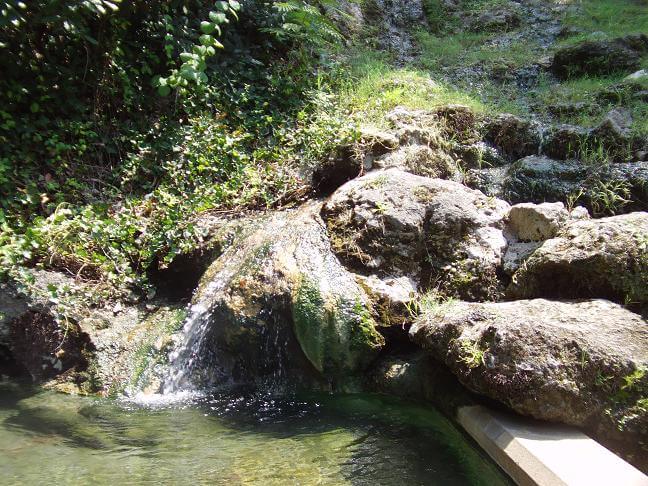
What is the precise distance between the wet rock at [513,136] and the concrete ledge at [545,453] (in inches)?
160

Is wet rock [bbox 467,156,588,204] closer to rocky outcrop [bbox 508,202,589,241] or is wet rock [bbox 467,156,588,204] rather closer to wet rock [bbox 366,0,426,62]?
rocky outcrop [bbox 508,202,589,241]

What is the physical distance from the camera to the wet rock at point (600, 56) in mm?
8234

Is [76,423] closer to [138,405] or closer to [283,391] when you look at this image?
[138,405]

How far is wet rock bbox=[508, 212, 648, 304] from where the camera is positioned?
3.53 meters

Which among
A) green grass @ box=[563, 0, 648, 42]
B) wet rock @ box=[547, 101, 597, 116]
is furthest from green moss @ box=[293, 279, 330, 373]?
green grass @ box=[563, 0, 648, 42]

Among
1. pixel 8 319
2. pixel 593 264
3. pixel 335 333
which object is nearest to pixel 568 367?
pixel 593 264

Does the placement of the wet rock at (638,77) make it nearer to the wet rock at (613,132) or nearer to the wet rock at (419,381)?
the wet rock at (613,132)

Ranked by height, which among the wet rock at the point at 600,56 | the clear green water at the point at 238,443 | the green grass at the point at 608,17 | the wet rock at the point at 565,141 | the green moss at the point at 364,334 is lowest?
the clear green water at the point at 238,443

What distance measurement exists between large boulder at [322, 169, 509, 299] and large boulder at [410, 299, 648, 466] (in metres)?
1.14

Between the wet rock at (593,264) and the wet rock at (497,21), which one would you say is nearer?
the wet rock at (593,264)

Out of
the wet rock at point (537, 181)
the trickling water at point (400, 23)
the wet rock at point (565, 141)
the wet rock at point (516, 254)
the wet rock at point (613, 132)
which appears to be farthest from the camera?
the trickling water at point (400, 23)

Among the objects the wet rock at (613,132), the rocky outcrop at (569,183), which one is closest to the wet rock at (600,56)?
the wet rock at (613,132)

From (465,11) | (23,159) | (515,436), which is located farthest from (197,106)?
(465,11)

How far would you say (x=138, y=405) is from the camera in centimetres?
407
